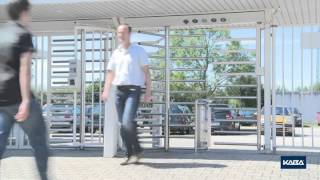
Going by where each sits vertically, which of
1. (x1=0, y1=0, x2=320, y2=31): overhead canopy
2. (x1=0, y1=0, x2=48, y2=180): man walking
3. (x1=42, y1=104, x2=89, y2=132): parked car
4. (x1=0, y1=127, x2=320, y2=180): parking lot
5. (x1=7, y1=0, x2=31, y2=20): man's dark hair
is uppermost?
(x1=0, y1=0, x2=320, y2=31): overhead canopy

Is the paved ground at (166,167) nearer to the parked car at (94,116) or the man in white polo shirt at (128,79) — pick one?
the man in white polo shirt at (128,79)

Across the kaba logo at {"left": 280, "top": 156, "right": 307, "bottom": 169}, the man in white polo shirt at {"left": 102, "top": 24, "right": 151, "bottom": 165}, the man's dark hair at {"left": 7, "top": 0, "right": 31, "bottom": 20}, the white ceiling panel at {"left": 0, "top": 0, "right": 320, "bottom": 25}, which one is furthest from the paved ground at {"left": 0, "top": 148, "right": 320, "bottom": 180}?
the white ceiling panel at {"left": 0, "top": 0, "right": 320, "bottom": 25}

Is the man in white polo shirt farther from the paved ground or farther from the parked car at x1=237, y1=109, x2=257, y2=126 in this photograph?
the parked car at x1=237, y1=109, x2=257, y2=126

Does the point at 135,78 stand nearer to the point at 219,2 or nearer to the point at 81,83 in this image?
the point at 219,2

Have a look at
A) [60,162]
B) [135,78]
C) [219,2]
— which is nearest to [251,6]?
[219,2]

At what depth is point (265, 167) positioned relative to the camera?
8.64 m

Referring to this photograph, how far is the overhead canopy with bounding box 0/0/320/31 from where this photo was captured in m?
10.5

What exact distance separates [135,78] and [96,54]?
15.9ft

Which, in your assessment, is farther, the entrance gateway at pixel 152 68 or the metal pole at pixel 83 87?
the metal pole at pixel 83 87

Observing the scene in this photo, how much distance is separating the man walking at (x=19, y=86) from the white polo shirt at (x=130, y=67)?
2674mm

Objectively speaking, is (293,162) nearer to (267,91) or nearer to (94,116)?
(267,91)

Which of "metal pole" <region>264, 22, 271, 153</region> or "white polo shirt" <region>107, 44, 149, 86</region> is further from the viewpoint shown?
"metal pole" <region>264, 22, 271, 153</region>

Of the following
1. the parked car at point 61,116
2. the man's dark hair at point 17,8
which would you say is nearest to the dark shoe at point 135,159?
the man's dark hair at point 17,8

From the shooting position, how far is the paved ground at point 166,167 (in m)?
7.58
